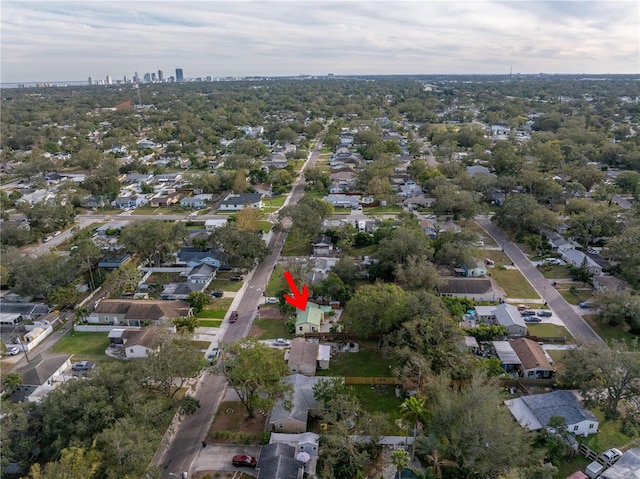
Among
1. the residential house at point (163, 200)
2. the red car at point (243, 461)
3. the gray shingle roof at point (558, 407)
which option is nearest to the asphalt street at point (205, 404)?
the red car at point (243, 461)

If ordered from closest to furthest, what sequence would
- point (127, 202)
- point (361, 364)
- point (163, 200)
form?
point (361, 364) → point (127, 202) → point (163, 200)

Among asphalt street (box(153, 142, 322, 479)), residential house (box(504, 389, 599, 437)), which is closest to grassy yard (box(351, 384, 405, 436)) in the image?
residential house (box(504, 389, 599, 437))

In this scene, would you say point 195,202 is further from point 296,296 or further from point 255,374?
point 255,374

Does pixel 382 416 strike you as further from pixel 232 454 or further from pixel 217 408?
pixel 217 408

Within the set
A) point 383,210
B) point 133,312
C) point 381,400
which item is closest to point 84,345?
point 133,312

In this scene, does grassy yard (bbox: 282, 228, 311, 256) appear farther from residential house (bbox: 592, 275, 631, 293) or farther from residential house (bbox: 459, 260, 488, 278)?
residential house (bbox: 592, 275, 631, 293)

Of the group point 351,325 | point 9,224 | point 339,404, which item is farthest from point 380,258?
point 9,224
